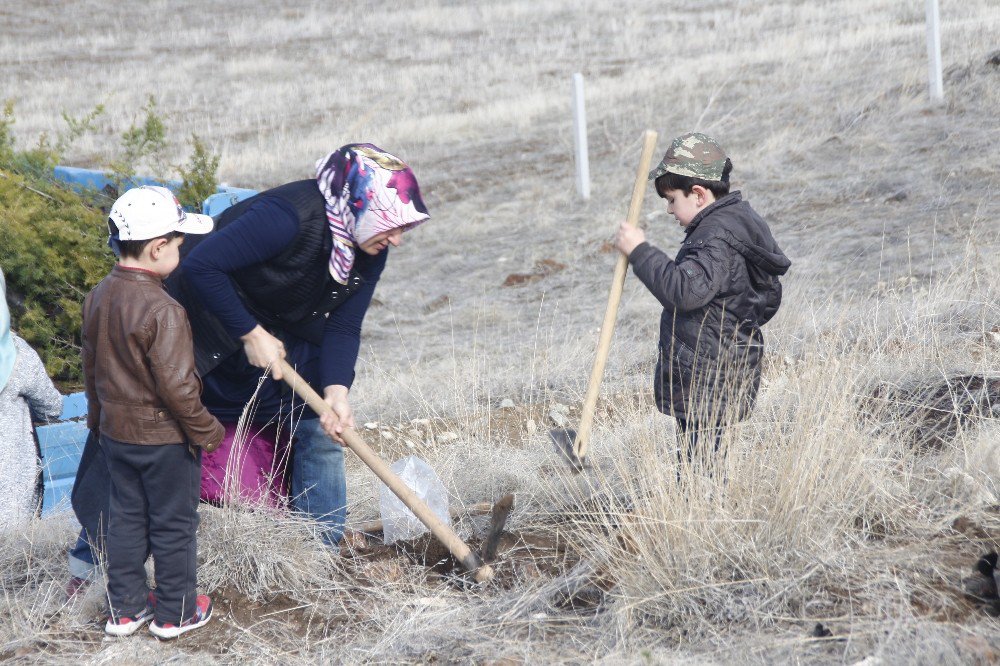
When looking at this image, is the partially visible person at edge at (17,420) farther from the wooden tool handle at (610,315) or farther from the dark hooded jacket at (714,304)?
the dark hooded jacket at (714,304)

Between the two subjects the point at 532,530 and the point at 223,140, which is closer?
the point at 532,530

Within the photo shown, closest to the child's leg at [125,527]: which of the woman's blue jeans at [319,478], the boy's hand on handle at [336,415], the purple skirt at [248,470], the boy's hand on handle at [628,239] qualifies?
the purple skirt at [248,470]

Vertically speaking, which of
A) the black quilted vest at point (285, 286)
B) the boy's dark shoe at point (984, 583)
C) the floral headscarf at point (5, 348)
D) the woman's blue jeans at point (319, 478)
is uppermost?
the black quilted vest at point (285, 286)

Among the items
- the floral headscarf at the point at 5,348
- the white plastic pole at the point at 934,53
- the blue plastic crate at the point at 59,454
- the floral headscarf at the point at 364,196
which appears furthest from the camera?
the white plastic pole at the point at 934,53

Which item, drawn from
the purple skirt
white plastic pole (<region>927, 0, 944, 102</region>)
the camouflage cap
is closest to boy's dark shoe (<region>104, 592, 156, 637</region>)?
the purple skirt

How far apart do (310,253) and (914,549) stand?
2.08 meters

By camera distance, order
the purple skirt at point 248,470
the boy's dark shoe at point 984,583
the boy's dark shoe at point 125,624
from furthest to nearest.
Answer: the purple skirt at point 248,470
the boy's dark shoe at point 125,624
the boy's dark shoe at point 984,583

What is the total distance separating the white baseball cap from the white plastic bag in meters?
1.31

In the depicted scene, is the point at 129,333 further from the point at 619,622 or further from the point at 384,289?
the point at 384,289

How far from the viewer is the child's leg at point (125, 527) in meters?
3.02

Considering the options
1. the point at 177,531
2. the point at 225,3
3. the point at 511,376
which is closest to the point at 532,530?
the point at 177,531

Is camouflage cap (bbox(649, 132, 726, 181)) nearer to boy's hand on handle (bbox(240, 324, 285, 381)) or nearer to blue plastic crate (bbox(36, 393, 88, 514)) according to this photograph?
boy's hand on handle (bbox(240, 324, 285, 381))

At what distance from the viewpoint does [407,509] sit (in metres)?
3.82

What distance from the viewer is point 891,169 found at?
10570 millimetres
